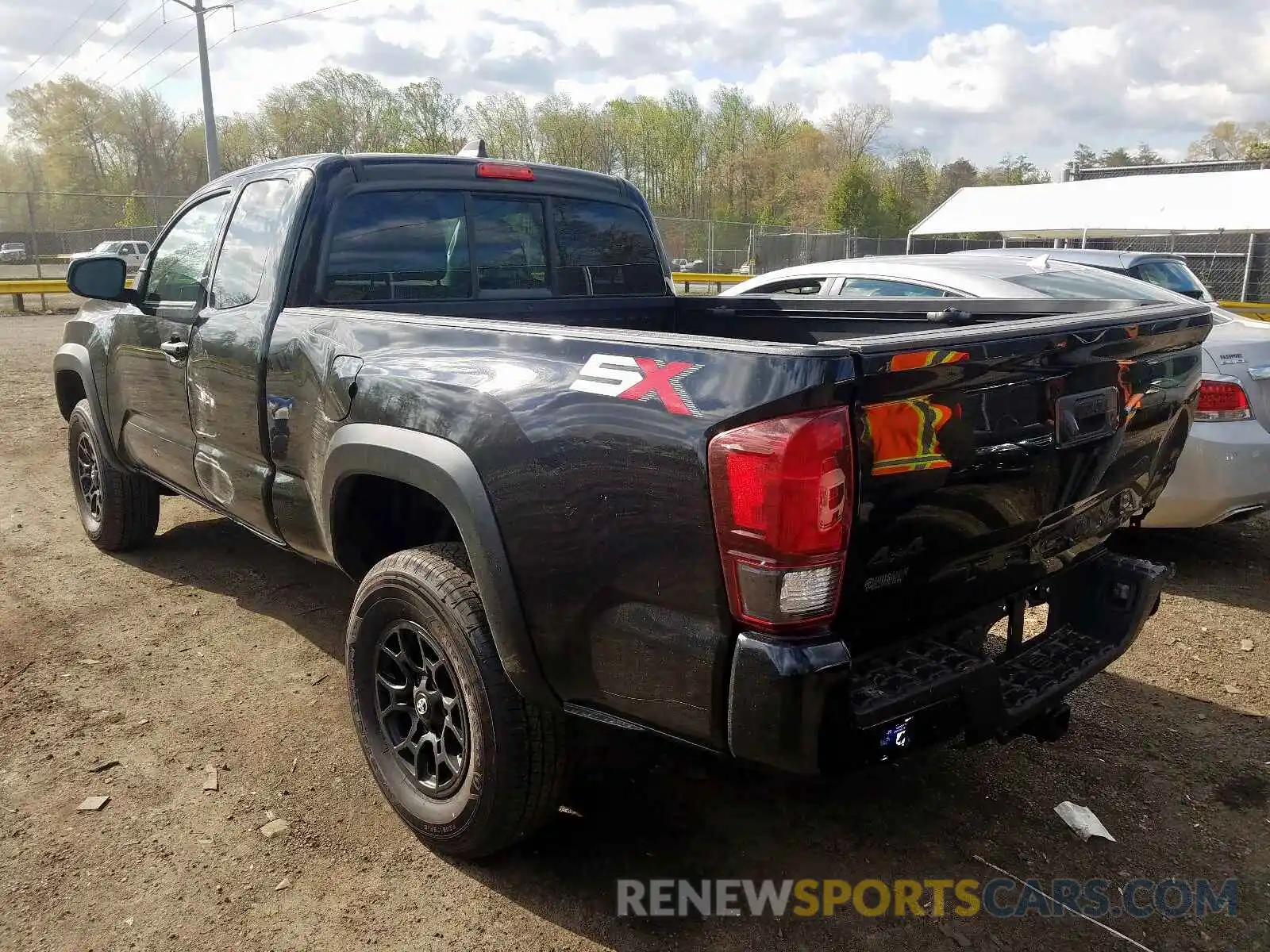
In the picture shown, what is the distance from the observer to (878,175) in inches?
2080

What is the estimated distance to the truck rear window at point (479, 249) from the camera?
11.4 feet

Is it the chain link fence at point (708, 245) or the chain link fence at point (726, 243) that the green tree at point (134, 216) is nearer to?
the chain link fence at point (726, 243)

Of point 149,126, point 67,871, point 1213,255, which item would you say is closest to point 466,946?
point 67,871

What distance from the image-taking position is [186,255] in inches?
167

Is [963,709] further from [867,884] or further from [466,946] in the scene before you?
[466,946]

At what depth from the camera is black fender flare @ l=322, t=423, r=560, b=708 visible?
2.35m

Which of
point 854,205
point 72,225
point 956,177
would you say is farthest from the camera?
point 956,177

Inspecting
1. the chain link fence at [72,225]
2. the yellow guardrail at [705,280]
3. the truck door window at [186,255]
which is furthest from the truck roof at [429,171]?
the chain link fence at [72,225]

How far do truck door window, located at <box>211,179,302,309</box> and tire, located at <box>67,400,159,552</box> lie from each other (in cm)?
166

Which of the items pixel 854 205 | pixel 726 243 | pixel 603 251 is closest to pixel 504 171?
pixel 603 251

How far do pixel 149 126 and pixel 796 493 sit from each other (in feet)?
215

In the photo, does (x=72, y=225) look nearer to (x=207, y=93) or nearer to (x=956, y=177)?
(x=207, y=93)

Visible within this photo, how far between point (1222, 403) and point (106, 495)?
18.9 feet

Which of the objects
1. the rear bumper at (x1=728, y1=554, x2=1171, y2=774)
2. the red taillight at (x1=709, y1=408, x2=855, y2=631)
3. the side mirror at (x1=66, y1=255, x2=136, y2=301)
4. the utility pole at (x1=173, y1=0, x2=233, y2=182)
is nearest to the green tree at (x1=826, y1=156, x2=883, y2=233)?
the utility pole at (x1=173, y1=0, x2=233, y2=182)
